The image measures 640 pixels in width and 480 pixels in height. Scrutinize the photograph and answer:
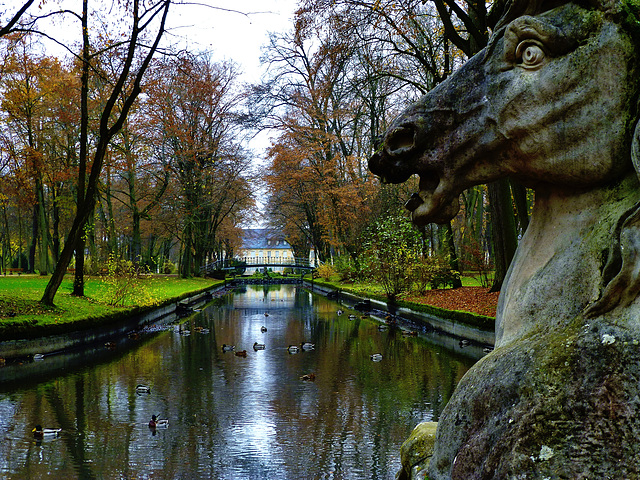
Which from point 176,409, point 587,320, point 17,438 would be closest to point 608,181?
point 587,320

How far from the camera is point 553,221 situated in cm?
161

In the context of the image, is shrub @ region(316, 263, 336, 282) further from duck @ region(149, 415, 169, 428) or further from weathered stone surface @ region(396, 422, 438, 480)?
weathered stone surface @ region(396, 422, 438, 480)

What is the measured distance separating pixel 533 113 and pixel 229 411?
22.5 ft

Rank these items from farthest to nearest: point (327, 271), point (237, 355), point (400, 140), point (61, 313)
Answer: point (327, 271) < point (61, 313) < point (237, 355) < point (400, 140)

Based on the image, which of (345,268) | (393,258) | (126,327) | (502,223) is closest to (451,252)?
(393,258)

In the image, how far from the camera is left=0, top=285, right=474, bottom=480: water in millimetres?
5461

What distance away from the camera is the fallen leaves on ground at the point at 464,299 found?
14.5 metres

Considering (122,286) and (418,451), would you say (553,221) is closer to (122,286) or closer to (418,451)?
(418,451)

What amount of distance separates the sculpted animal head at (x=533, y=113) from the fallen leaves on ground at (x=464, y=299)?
11.9 metres

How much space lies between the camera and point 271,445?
6.08 metres

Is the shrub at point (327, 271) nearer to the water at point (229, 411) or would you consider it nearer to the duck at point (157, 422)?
the water at point (229, 411)

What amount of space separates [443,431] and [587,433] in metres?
0.43

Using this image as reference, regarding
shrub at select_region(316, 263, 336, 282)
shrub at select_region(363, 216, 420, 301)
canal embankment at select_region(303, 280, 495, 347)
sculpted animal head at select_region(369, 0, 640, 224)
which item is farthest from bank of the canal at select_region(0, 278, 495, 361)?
shrub at select_region(316, 263, 336, 282)

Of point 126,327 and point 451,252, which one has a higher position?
point 451,252
